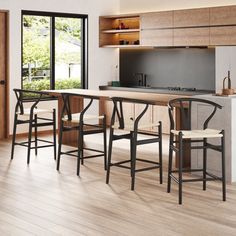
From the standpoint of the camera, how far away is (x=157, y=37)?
8617mm

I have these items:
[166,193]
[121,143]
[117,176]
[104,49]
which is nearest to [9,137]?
[121,143]

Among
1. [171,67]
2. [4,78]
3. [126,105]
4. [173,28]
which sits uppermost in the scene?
[173,28]

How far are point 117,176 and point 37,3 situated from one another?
407cm

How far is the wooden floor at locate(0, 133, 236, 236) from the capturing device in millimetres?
3959

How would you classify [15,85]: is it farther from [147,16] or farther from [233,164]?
[233,164]

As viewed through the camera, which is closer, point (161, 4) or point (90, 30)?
point (161, 4)

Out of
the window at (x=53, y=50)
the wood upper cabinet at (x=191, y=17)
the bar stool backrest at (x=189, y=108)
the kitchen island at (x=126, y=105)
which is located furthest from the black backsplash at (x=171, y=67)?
the bar stool backrest at (x=189, y=108)

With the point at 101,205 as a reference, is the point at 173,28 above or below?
above

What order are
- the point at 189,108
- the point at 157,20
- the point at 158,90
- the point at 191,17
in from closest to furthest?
the point at 189,108 < the point at 191,17 < the point at 157,20 < the point at 158,90

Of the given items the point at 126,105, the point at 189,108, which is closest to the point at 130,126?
the point at 189,108

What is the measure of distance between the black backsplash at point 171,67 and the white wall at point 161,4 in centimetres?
71

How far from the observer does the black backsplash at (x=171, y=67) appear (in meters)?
8.53

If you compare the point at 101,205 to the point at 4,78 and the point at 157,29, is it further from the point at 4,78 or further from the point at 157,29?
the point at 157,29

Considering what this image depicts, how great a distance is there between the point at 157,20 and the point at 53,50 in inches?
73.5
